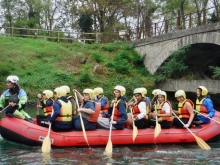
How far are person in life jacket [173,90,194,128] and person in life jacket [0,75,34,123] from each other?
3.94 meters

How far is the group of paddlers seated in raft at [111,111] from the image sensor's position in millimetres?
9188

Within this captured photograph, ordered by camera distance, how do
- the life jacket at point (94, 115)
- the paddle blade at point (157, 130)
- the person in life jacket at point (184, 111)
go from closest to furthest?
the life jacket at point (94, 115), the paddle blade at point (157, 130), the person in life jacket at point (184, 111)

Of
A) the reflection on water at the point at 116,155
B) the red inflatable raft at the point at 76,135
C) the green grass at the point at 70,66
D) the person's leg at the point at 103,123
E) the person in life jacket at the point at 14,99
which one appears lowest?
the reflection on water at the point at 116,155

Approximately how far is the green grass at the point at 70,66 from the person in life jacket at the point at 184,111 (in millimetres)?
11611

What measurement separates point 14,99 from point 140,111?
3.12 m

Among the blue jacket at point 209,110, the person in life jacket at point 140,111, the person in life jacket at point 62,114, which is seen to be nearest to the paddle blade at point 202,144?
the blue jacket at point 209,110

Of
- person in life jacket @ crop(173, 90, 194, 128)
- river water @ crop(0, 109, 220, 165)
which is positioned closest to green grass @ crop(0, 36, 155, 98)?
person in life jacket @ crop(173, 90, 194, 128)

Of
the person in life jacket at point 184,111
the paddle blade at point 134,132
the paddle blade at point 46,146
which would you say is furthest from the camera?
the person in life jacket at point 184,111

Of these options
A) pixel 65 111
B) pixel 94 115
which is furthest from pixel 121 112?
pixel 65 111

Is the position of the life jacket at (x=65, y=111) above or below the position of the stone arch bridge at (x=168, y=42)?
below

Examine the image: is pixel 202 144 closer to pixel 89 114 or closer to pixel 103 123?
pixel 103 123

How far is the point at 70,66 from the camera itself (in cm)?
2428

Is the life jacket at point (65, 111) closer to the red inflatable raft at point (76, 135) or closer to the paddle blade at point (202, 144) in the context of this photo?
the red inflatable raft at point (76, 135)

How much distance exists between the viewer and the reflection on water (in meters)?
7.94
